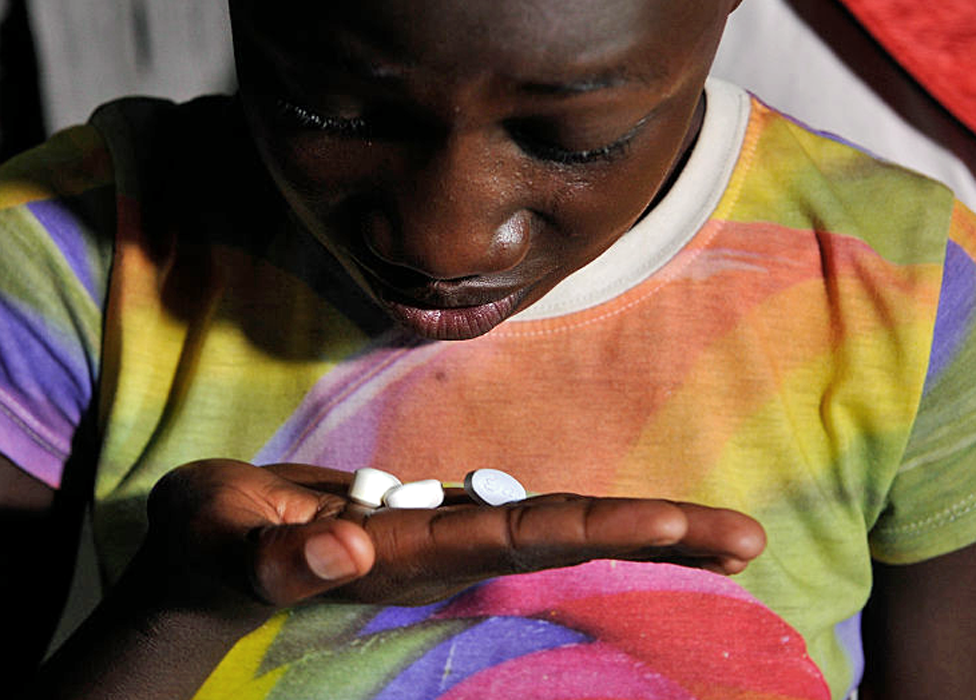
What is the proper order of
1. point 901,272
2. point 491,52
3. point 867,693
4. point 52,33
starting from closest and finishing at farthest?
point 491,52 < point 901,272 < point 867,693 < point 52,33

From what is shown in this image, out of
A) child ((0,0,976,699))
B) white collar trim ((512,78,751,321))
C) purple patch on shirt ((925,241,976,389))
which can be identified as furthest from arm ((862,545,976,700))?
white collar trim ((512,78,751,321))

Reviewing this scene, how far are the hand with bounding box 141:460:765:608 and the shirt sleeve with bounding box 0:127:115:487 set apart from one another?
0.19 m

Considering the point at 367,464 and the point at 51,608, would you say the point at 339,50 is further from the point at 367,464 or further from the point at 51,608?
the point at 51,608

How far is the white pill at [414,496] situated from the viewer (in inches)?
20.2

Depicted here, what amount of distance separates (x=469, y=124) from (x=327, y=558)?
0.55 ft

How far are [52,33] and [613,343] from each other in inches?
22.6

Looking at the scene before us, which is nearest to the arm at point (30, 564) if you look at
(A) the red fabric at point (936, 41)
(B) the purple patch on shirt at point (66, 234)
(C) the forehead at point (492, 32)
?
(B) the purple patch on shirt at point (66, 234)

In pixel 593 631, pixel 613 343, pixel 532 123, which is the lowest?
pixel 593 631

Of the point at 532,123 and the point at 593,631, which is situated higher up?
the point at 532,123

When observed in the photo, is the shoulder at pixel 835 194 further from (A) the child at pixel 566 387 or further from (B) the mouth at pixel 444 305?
(B) the mouth at pixel 444 305

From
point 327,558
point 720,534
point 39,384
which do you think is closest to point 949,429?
point 720,534

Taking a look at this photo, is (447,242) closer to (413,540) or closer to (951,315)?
(413,540)

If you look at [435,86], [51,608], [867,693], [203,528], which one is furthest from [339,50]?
[867,693]

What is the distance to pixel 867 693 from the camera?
79 cm
